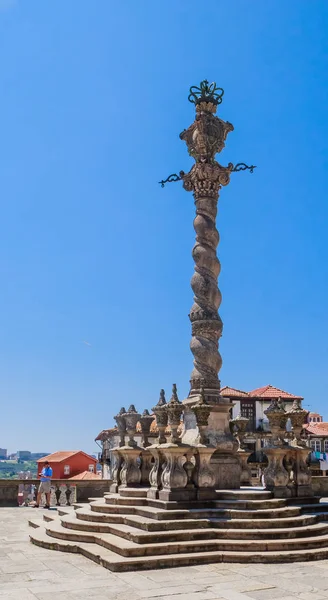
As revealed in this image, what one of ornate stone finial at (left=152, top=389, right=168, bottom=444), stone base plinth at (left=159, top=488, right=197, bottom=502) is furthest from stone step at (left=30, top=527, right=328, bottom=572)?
ornate stone finial at (left=152, top=389, right=168, bottom=444)

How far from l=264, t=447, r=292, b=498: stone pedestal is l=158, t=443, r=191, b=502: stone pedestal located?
1671mm

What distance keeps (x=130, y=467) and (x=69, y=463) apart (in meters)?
43.9

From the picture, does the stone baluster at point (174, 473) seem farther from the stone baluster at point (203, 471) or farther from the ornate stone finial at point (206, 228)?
the ornate stone finial at point (206, 228)

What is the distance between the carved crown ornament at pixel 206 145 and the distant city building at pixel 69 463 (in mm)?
43931

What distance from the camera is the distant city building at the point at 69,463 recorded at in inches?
2180

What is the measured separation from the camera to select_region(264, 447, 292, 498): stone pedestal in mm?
11735

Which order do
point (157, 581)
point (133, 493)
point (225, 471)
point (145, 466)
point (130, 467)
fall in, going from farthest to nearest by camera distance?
point (145, 466) → point (130, 467) → point (225, 471) → point (133, 493) → point (157, 581)

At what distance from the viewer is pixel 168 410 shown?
11.9 metres

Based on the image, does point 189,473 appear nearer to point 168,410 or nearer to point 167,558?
point 168,410

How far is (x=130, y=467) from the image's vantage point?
1436 centimetres

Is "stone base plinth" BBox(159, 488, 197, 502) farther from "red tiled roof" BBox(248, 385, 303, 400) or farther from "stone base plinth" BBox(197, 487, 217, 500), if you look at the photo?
"red tiled roof" BBox(248, 385, 303, 400)

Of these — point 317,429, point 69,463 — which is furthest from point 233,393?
point 69,463

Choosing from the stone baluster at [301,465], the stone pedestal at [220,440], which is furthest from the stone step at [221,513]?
the stone pedestal at [220,440]

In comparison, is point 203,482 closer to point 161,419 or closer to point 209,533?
point 209,533
